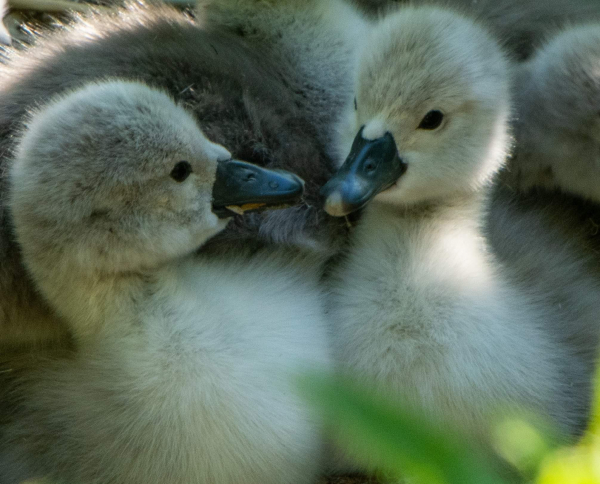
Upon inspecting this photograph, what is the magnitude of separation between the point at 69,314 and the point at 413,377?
778 mm

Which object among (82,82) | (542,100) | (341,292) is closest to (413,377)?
(341,292)

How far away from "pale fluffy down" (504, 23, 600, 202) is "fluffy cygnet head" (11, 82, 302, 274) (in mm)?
808

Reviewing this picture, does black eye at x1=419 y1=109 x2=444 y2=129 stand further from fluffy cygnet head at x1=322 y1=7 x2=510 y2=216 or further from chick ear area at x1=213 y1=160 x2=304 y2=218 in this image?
chick ear area at x1=213 y1=160 x2=304 y2=218

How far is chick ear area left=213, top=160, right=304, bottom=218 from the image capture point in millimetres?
1617

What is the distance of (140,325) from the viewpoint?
1.59 metres

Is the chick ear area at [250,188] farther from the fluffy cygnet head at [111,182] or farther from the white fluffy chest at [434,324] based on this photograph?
the white fluffy chest at [434,324]

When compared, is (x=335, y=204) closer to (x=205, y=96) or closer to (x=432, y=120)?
(x=432, y=120)

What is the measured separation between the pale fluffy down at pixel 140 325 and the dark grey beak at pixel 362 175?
0.28m

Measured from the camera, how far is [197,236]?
166cm

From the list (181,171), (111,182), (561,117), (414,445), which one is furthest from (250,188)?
(414,445)

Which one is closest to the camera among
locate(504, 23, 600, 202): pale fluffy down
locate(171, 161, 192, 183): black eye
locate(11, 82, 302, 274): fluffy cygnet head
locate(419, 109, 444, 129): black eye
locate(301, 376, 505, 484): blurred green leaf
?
locate(301, 376, 505, 484): blurred green leaf

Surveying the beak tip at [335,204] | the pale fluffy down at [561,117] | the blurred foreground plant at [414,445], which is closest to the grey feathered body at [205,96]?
the beak tip at [335,204]

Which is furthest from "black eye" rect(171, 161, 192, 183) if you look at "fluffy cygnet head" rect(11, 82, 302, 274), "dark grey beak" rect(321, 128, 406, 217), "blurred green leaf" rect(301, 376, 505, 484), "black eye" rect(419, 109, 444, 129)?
"blurred green leaf" rect(301, 376, 505, 484)

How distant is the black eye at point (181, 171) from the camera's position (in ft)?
5.30
